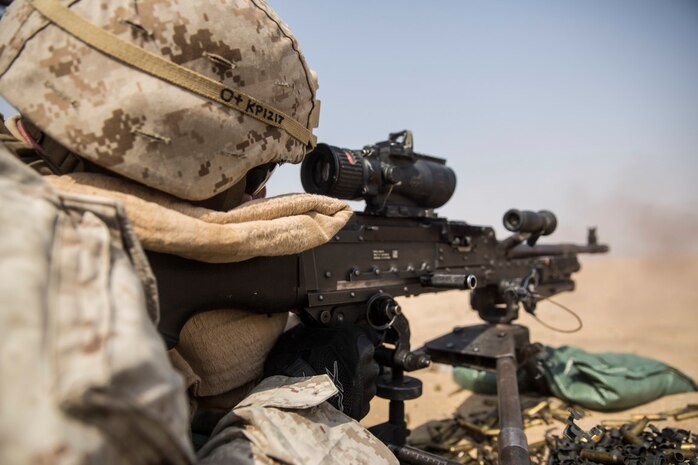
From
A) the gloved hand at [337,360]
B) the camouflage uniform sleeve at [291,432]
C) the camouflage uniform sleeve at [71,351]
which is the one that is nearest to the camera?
the camouflage uniform sleeve at [71,351]

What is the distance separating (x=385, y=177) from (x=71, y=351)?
7.22ft

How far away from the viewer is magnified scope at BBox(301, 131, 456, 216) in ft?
8.43

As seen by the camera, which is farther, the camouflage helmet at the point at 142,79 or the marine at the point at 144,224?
the camouflage helmet at the point at 142,79

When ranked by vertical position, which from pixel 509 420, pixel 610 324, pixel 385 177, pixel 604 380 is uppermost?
pixel 385 177

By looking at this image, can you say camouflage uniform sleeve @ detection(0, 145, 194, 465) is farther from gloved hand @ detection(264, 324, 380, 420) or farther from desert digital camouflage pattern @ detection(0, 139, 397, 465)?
gloved hand @ detection(264, 324, 380, 420)

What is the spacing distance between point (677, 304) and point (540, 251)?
10.1m

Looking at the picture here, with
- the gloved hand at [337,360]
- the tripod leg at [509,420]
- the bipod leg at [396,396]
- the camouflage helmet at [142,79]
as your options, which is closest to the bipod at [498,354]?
the tripod leg at [509,420]

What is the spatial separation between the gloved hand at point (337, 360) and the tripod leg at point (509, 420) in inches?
27.4

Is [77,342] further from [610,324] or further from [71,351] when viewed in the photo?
[610,324]

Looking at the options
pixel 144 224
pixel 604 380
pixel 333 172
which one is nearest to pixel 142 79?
pixel 144 224

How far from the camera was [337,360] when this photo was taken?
1914 mm

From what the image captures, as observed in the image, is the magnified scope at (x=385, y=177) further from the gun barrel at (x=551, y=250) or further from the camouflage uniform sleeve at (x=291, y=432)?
the gun barrel at (x=551, y=250)

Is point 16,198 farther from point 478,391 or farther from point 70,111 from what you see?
point 478,391

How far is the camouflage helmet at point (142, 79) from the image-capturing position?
127cm
